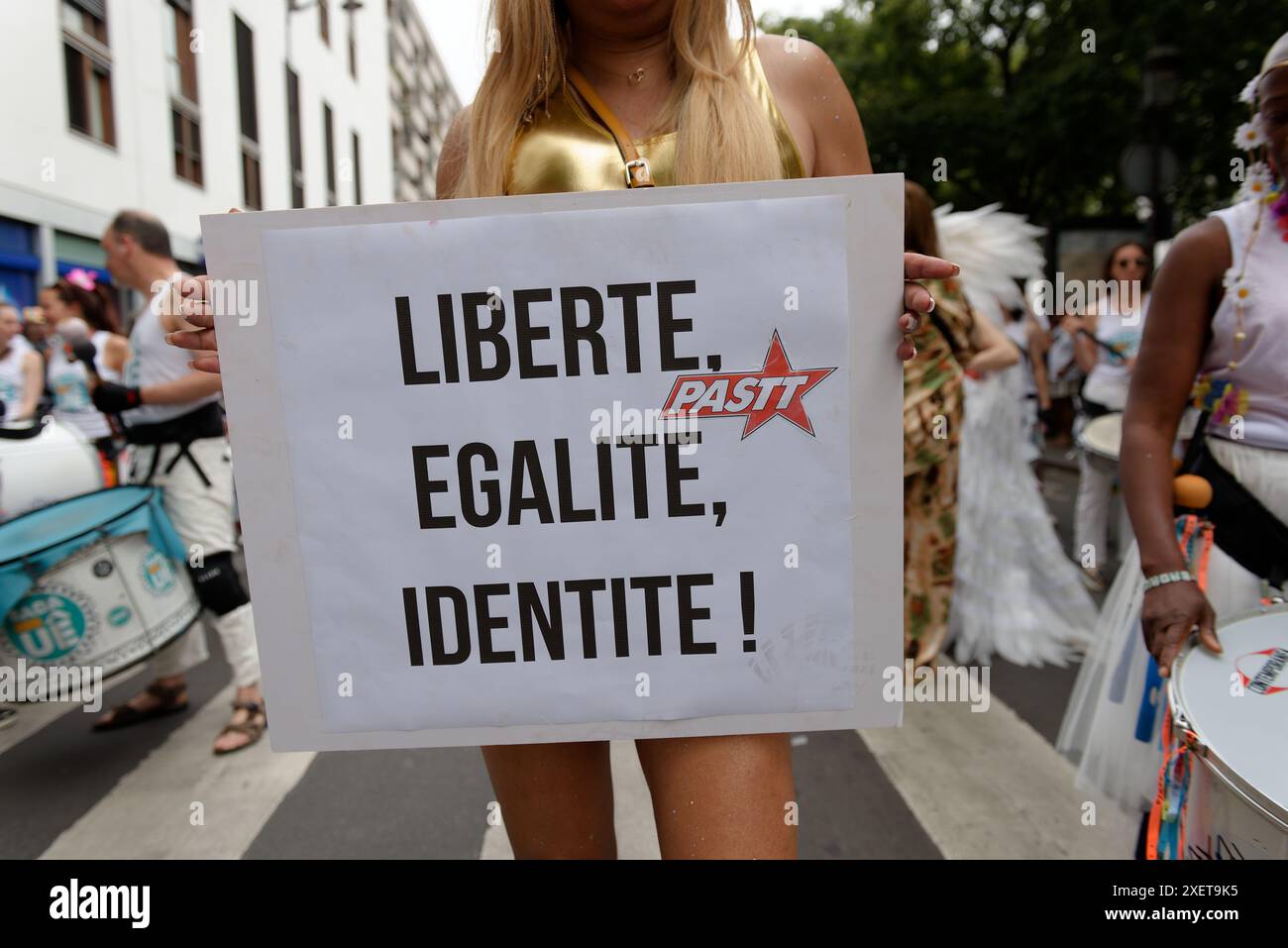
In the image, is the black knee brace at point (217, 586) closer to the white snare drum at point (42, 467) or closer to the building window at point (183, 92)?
the white snare drum at point (42, 467)

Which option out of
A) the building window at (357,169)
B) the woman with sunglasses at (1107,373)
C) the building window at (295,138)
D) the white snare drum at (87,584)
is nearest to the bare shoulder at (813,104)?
the white snare drum at (87,584)

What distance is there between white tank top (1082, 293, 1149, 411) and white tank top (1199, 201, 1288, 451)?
177 inches

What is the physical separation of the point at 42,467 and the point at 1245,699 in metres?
4.12

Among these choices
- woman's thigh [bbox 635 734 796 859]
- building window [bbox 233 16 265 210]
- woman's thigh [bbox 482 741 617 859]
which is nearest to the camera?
woman's thigh [bbox 635 734 796 859]

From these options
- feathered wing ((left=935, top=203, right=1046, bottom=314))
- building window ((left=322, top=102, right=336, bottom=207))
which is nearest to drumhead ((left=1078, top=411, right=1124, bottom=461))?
feathered wing ((left=935, top=203, right=1046, bottom=314))

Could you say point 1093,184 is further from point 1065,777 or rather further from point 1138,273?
point 1065,777

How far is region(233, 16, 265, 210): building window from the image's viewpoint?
59.7ft

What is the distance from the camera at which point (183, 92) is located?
15.4 metres

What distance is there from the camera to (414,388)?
123 cm

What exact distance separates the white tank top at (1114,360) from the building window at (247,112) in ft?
54.7

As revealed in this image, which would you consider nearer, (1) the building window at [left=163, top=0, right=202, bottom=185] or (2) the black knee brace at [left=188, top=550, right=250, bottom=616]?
(2) the black knee brace at [left=188, top=550, right=250, bottom=616]

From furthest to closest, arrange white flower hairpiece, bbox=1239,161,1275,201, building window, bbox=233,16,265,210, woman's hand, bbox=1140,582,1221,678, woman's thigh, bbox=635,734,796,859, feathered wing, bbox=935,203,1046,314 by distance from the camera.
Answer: building window, bbox=233,16,265,210
feathered wing, bbox=935,203,1046,314
white flower hairpiece, bbox=1239,161,1275,201
woman's hand, bbox=1140,582,1221,678
woman's thigh, bbox=635,734,796,859

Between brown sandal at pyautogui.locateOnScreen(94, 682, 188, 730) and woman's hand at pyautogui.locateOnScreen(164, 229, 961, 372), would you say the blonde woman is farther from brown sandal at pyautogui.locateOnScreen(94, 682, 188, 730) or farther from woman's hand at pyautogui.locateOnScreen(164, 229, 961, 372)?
brown sandal at pyautogui.locateOnScreen(94, 682, 188, 730)

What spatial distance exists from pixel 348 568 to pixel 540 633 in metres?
0.29
